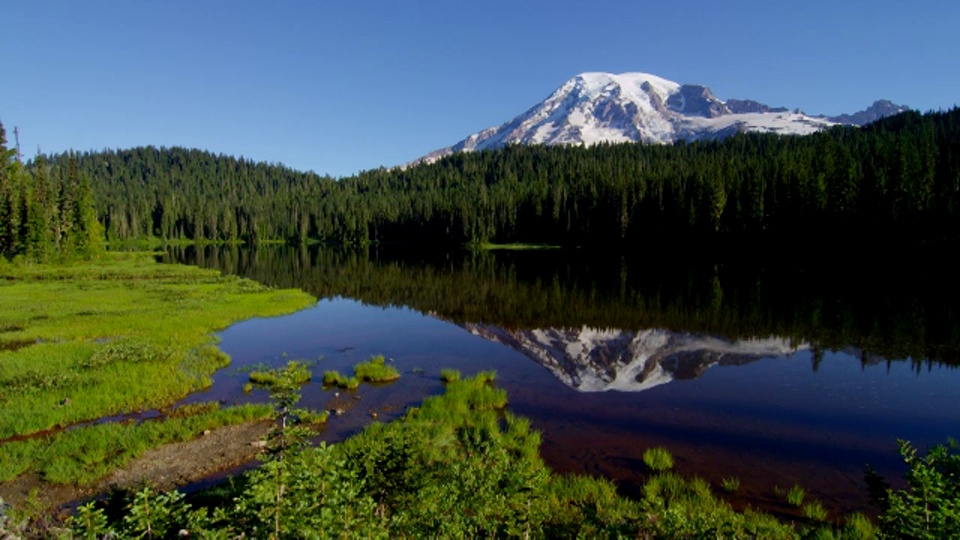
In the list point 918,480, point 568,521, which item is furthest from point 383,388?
point 918,480

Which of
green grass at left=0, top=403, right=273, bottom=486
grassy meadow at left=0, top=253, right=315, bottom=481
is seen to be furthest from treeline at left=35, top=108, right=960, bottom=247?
green grass at left=0, top=403, right=273, bottom=486

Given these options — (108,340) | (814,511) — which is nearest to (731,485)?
(814,511)

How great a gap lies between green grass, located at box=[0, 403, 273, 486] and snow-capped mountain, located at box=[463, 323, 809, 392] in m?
16.2

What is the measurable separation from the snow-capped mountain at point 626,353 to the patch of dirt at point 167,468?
15350 mm

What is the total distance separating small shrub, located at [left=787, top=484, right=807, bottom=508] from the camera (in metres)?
14.2

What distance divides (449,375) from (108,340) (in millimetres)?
22923

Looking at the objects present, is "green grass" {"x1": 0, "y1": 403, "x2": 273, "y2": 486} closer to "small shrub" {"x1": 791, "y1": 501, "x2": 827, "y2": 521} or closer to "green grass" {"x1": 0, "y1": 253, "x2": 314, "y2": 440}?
"green grass" {"x1": 0, "y1": 253, "x2": 314, "y2": 440}

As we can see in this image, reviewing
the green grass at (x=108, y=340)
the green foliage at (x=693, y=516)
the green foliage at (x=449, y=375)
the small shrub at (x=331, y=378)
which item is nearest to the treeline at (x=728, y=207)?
the green foliage at (x=449, y=375)

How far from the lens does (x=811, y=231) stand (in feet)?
299

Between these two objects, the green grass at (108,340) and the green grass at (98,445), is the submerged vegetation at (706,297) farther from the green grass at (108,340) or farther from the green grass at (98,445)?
the green grass at (98,445)

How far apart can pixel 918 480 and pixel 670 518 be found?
137 inches

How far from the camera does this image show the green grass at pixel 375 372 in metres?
27.5

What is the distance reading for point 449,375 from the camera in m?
27.3

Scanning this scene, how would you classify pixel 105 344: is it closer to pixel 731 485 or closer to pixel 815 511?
pixel 731 485
